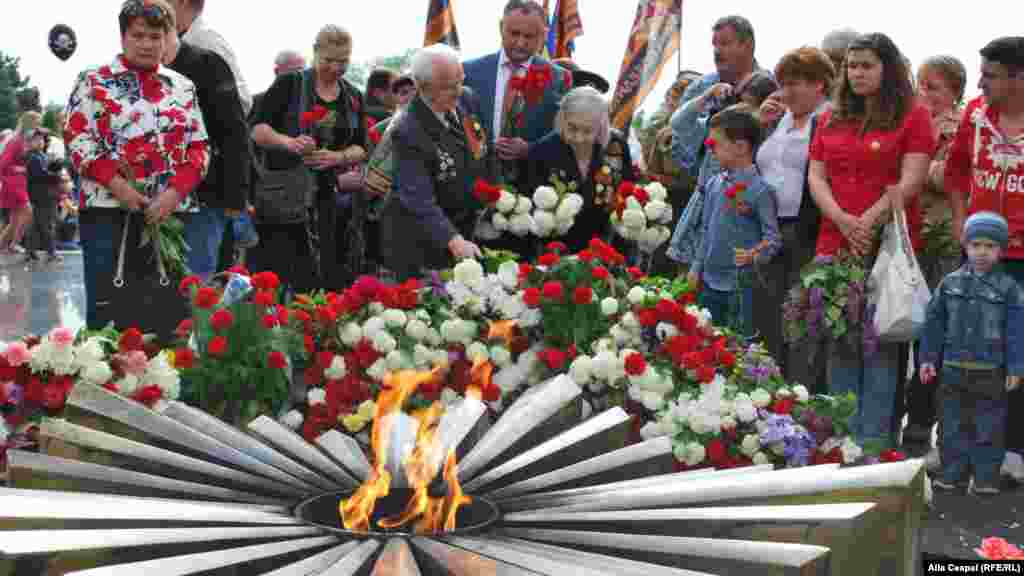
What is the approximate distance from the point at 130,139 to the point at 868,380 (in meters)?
3.30

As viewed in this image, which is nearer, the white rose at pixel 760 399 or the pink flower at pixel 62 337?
the pink flower at pixel 62 337

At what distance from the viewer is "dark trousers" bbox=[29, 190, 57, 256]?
1543cm

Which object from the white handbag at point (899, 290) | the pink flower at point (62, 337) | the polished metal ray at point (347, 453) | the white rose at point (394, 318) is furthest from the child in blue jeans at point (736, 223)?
the polished metal ray at point (347, 453)

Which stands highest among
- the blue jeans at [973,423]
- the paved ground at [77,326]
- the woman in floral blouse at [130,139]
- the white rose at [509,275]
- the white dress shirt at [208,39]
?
the white dress shirt at [208,39]

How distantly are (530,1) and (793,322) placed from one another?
2007 millimetres

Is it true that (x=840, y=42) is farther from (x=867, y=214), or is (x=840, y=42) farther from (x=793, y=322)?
(x=793, y=322)

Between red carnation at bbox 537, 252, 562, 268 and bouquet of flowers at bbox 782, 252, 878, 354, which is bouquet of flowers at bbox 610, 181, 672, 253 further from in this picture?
bouquet of flowers at bbox 782, 252, 878, 354

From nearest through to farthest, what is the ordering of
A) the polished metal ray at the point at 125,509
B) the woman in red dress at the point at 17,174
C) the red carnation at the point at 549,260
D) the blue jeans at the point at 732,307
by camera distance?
the polished metal ray at the point at 125,509
the red carnation at the point at 549,260
the blue jeans at the point at 732,307
the woman in red dress at the point at 17,174

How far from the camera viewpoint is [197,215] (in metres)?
5.36

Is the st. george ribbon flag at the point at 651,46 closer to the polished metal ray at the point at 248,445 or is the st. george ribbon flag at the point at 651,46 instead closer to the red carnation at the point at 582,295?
the red carnation at the point at 582,295

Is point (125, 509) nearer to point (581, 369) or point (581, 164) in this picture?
point (581, 369)

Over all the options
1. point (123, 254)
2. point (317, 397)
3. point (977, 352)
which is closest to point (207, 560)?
point (317, 397)

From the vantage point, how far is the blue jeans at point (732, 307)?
19.4 ft

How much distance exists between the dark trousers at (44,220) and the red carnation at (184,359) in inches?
480
